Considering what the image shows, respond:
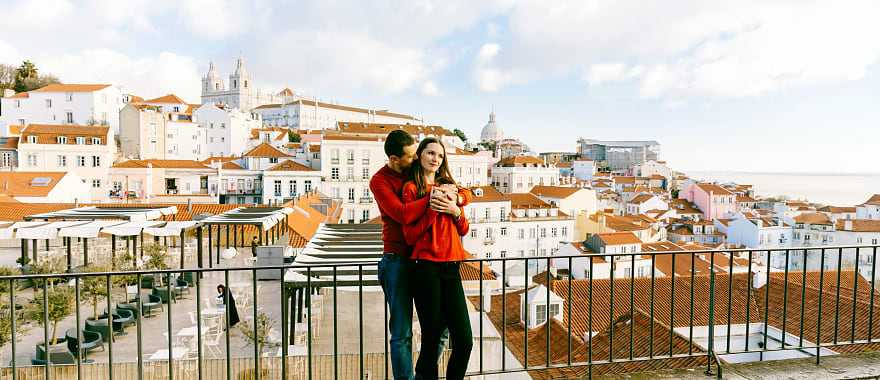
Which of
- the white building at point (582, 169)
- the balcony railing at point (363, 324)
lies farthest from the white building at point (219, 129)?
the white building at point (582, 169)

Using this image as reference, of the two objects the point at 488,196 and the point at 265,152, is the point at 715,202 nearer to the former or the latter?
the point at 488,196

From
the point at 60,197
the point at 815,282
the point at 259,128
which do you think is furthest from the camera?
the point at 259,128

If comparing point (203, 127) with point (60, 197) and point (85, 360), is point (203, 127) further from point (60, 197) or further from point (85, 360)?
point (85, 360)

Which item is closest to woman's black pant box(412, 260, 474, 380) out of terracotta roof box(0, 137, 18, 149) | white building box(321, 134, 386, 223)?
white building box(321, 134, 386, 223)

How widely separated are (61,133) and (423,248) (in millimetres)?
61305

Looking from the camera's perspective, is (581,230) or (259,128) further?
(259,128)

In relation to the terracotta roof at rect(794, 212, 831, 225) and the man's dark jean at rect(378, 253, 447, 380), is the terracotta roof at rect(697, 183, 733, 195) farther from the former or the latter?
the man's dark jean at rect(378, 253, 447, 380)

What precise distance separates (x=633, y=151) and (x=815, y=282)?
450 feet

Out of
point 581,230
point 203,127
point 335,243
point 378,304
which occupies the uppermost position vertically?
point 203,127

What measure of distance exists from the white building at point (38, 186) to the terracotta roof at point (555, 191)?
46.0 meters

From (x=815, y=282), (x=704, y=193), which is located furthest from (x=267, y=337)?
(x=704, y=193)

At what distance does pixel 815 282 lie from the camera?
70.2ft

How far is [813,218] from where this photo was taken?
61.7m

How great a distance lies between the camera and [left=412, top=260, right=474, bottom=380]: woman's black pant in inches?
120
